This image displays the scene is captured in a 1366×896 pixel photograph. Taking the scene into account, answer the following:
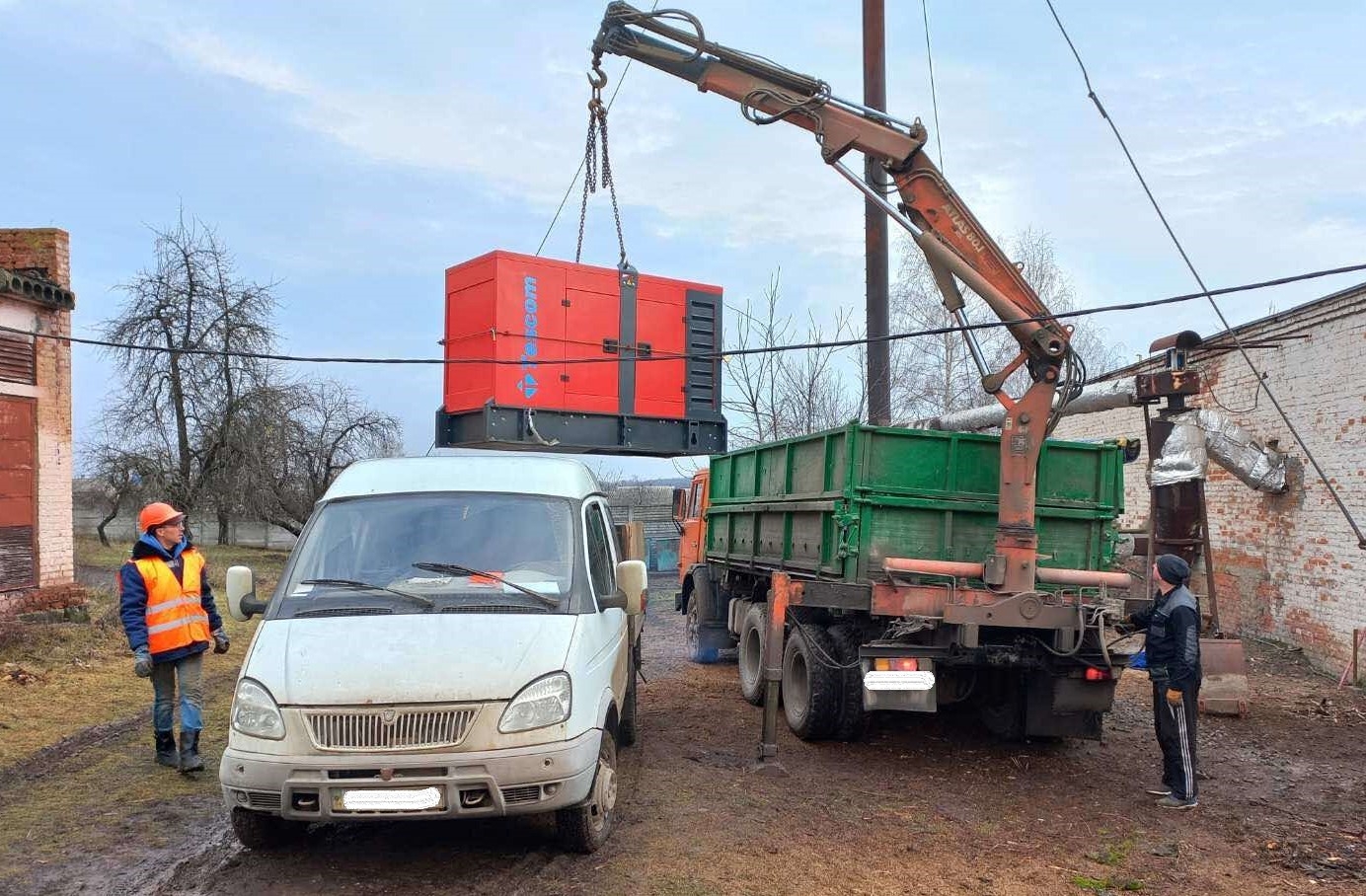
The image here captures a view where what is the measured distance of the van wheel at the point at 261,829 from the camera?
15.8ft

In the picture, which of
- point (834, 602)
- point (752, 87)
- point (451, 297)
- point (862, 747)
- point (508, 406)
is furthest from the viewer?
point (451, 297)

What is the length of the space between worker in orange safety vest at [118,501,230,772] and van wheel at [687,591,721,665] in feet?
20.4

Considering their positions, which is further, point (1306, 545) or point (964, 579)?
point (1306, 545)

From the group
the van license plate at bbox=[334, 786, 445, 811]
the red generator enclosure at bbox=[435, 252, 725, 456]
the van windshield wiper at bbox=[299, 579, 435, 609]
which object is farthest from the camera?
the red generator enclosure at bbox=[435, 252, 725, 456]

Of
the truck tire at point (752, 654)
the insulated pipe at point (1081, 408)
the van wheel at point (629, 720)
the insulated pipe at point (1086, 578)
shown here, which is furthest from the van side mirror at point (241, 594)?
the insulated pipe at point (1081, 408)

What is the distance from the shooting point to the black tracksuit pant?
615cm

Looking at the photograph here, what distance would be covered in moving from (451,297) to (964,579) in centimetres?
609

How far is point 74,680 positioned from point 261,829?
5.84m

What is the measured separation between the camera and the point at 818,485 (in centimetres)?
781

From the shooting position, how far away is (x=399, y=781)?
4.30 m

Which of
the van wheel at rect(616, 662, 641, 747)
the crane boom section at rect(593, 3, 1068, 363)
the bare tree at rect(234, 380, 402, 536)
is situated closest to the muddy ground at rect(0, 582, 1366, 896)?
the van wheel at rect(616, 662, 641, 747)

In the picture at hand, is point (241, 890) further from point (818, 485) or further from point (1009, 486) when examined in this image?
point (1009, 486)

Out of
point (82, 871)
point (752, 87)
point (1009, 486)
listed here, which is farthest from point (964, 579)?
point (82, 871)

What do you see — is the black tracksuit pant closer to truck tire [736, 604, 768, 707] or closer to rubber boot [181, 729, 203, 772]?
truck tire [736, 604, 768, 707]
